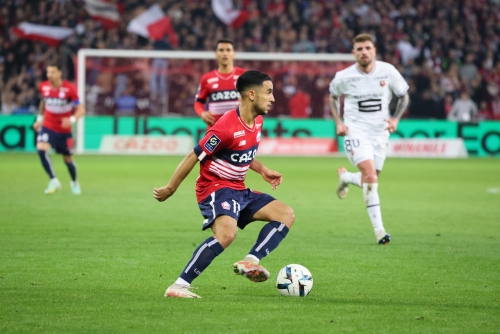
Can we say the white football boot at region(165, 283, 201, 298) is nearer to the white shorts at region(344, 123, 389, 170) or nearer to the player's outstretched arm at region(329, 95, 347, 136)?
the player's outstretched arm at region(329, 95, 347, 136)

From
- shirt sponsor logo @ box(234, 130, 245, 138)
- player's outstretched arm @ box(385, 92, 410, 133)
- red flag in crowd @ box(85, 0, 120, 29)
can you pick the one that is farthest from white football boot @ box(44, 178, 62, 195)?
red flag in crowd @ box(85, 0, 120, 29)

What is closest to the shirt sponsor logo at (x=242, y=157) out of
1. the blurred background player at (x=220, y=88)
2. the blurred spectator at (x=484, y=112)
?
the blurred background player at (x=220, y=88)

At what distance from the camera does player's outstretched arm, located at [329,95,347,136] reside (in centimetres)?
1052

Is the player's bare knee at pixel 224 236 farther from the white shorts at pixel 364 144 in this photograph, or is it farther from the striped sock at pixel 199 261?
the white shorts at pixel 364 144

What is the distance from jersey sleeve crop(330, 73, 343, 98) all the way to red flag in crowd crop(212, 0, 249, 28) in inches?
776

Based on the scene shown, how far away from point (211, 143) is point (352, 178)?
499 cm

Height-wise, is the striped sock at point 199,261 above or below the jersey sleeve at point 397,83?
below

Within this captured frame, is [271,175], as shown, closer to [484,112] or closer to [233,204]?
[233,204]

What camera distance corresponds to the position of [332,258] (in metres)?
8.96

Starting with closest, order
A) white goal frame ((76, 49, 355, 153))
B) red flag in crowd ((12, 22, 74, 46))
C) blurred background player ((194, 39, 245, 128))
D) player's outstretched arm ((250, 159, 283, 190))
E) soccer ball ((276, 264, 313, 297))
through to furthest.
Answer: soccer ball ((276, 264, 313, 297)) → player's outstretched arm ((250, 159, 283, 190)) → blurred background player ((194, 39, 245, 128)) → white goal frame ((76, 49, 355, 153)) → red flag in crowd ((12, 22, 74, 46))

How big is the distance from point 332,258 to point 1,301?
358 cm

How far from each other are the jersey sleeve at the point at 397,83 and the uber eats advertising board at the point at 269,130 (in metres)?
15.7

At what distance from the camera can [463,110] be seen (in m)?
27.6

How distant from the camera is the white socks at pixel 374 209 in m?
10.1
